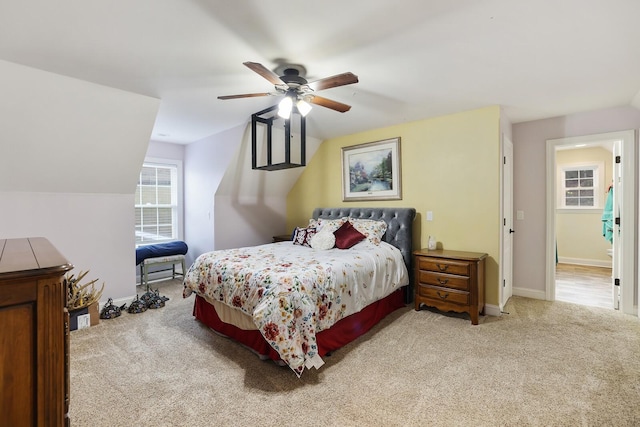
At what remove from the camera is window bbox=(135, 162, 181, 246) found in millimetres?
5020

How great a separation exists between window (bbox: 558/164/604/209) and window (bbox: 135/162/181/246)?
24.7 feet

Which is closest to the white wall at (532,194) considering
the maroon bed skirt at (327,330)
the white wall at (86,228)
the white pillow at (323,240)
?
the maroon bed skirt at (327,330)

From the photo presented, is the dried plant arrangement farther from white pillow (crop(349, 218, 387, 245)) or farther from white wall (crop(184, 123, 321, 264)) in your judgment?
white pillow (crop(349, 218, 387, 245))

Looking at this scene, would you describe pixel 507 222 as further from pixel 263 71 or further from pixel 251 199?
pixel 251 199

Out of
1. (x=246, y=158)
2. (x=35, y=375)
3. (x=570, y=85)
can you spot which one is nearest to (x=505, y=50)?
(x=570, y=85)

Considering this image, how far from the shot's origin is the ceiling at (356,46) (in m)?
1.72

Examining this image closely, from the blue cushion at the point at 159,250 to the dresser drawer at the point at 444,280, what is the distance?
3.64 m

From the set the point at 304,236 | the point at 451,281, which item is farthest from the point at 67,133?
the point at 451,281

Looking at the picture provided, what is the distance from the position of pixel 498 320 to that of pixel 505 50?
2613 millimetres

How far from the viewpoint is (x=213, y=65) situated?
240cm

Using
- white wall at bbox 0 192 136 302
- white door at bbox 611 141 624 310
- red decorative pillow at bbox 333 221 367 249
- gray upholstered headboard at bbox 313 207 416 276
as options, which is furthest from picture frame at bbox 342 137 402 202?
white wall at bbox 0 192 136 302

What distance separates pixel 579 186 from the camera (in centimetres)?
585

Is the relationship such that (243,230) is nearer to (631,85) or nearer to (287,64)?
(287,64)

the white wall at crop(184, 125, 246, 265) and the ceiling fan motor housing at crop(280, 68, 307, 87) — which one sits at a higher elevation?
the ceiling fan motor housing at crop(280, 68, 307, 87)
